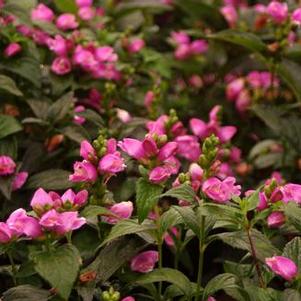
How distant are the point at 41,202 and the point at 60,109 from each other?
0.60 m

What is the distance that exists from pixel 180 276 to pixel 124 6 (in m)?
1.54

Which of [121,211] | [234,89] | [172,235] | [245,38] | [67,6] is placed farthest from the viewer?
[234,89]

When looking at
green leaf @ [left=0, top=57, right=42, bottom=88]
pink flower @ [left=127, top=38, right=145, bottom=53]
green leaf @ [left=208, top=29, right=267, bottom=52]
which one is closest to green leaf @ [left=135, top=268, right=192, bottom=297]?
green leaf @ [left=0, top=57, right=42, bottom=88]

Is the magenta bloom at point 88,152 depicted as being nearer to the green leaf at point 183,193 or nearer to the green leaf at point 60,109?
the green leaf at point 183,193

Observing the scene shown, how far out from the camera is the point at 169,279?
1407 mm

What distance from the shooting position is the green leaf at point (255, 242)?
1.44 meters

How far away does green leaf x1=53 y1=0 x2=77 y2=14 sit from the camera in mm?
2410

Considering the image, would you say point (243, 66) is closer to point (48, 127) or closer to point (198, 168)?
point (48, 127)

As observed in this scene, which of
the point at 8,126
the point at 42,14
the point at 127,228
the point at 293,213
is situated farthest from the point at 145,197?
the point at 42,14

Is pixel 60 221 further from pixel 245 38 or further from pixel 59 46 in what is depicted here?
pixel 245 38

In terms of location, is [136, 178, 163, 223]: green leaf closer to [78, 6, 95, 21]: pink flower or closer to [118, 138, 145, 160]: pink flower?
[118, 138, 145, 160]: pink flower

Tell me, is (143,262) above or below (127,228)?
below

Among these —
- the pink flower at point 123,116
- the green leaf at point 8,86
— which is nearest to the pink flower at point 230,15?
the pink flower at point 123,116

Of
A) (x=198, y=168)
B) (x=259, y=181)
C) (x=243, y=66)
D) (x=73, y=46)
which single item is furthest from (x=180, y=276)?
(x=243, y=66)
